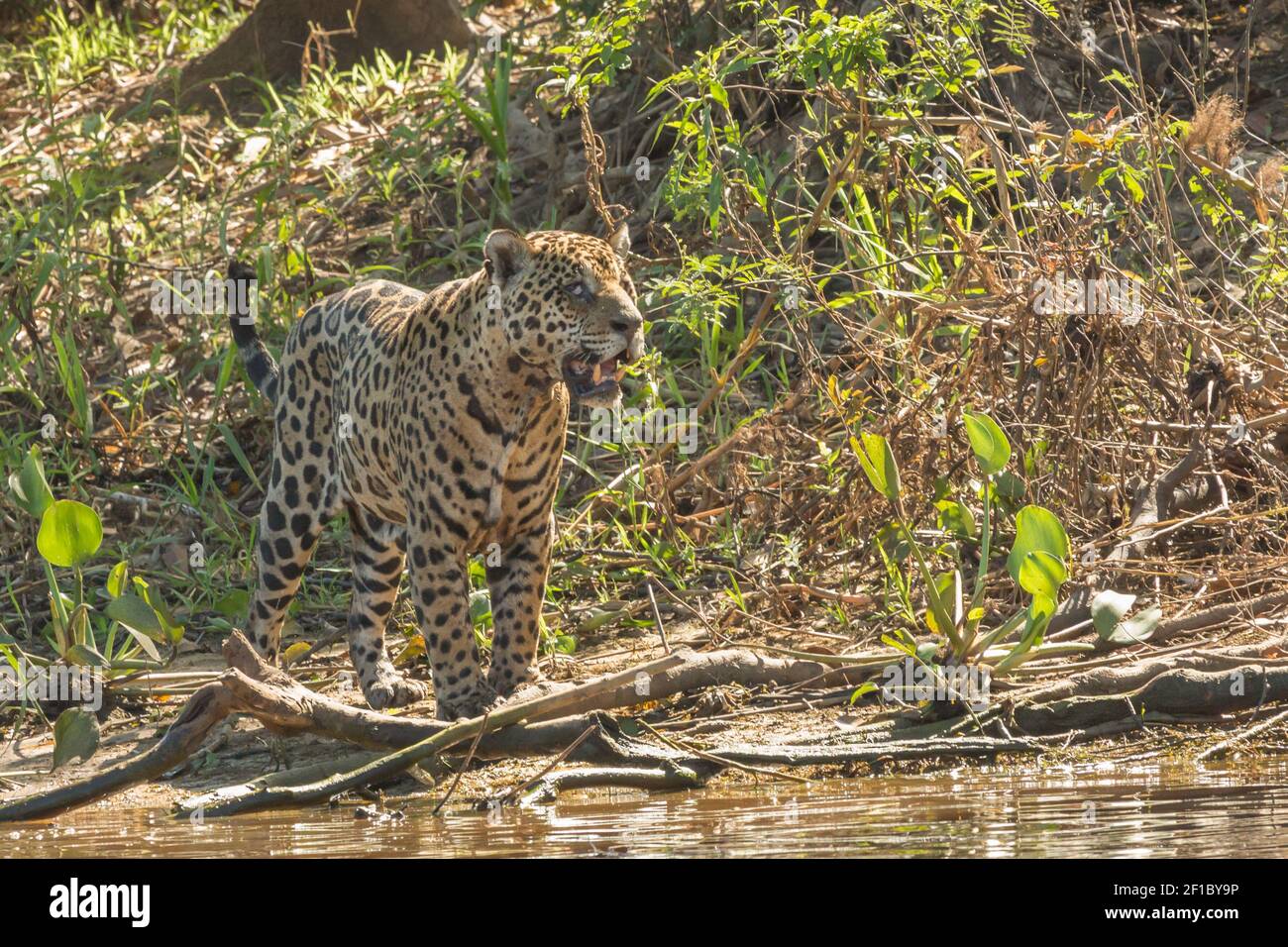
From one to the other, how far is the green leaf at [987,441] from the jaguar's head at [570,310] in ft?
3.71

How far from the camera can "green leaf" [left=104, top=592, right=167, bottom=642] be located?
23.4 feet

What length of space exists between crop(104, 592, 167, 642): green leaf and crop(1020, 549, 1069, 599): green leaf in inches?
132

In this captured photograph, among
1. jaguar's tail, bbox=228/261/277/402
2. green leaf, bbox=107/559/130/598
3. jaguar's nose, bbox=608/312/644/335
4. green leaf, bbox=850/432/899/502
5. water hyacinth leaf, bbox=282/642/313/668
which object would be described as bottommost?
water hyacinth leaf, bbox=282/642/313/668

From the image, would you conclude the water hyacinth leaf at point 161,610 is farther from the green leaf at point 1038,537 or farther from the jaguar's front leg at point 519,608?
the green leaf at point 1038,537

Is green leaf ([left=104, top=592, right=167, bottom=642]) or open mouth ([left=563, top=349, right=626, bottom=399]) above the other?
open mouth ([left=563, top=349, right=626, bottom=399])

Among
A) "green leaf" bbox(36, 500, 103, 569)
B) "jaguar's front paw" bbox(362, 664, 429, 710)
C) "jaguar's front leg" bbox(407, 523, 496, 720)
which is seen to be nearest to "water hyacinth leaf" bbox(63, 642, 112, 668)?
"green leaf" bbox(36, 500, 103, 569)

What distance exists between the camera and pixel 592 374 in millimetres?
6309

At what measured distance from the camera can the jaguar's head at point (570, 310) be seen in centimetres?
627

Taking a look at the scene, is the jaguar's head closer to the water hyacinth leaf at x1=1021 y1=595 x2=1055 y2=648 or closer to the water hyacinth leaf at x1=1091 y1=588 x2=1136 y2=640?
the water hyacinth leaf at x1=1021 y1=595 x2=1055 y2=648

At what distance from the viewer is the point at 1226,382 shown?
706 centimetres

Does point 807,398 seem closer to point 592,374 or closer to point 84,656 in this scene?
point 592,374

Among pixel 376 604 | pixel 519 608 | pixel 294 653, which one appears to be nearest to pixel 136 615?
pixel 294 653
